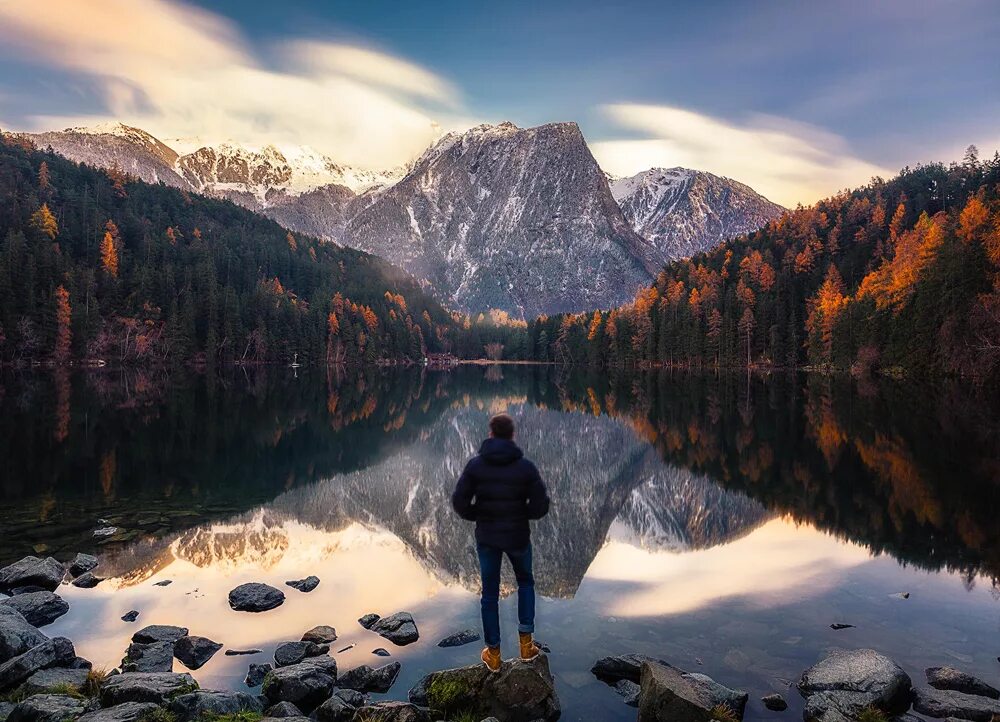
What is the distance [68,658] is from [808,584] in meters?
16.4

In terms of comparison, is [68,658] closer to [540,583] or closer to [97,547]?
[97,547]

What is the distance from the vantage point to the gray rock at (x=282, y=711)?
9.54 meters

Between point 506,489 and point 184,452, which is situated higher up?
Answer: point 506,489

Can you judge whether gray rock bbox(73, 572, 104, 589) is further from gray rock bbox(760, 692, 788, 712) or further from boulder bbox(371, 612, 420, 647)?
gray rock bbox(760, 692, 788, 712)

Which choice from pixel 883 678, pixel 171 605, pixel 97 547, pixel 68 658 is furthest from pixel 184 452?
pixel 883 678

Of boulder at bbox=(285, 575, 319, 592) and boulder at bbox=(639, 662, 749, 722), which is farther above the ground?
boulder at bbox=(639, 662, 749, 722)

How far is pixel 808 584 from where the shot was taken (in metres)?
16.1

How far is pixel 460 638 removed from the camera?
43.2 ft

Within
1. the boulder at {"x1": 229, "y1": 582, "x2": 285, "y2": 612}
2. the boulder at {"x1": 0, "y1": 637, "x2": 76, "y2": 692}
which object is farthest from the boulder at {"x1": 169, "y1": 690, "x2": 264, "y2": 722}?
the boulder at {"x1": 229, "y1": 582, "x2": 285, "y2": 612}

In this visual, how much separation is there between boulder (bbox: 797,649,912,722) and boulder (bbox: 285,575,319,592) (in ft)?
37.7

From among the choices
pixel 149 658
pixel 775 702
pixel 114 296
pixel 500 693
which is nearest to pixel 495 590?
pixel 500 693

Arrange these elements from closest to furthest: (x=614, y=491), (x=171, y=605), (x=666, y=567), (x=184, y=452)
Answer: (x=171, y=605) < (x=666, y=567) < (x=614, y=491) < (x=184, y=452)

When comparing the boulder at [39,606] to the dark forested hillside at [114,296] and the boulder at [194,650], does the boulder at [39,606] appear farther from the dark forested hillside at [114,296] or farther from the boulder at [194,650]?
the dark forested hillside at [114,296]

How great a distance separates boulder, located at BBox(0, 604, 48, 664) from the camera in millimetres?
11297
